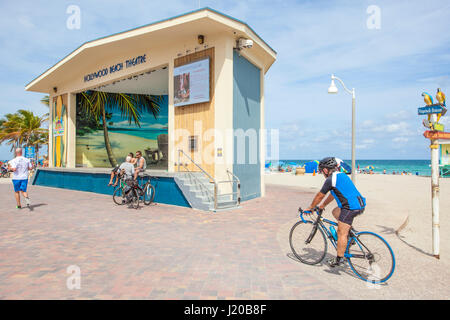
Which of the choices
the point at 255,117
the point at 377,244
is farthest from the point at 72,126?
the point at 377,244

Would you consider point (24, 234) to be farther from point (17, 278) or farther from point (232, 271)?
point (232, 271)

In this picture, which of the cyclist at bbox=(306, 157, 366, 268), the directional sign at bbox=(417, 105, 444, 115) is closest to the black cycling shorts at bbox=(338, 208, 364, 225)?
the cyclist at bbox=(306, 157, 366, 268)

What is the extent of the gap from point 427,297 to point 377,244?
0.77 meters

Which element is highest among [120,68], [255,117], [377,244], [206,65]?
[120,68]

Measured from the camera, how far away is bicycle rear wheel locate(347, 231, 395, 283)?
3.91 meters

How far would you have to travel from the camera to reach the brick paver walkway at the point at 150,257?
3691 mm

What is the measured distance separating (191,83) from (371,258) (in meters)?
9.63

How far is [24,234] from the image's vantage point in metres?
6.36

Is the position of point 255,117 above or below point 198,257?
above

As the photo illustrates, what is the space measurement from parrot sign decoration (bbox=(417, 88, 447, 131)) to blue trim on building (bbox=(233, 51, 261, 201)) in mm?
7074

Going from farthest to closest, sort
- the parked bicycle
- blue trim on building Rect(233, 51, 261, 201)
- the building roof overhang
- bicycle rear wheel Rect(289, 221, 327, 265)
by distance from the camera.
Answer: blue trim on building Rect(233, 51, 261, 201) < the building roof overhang < the parked bicycle < bicycle rear wheel Rect(289, 221, 327, 265)

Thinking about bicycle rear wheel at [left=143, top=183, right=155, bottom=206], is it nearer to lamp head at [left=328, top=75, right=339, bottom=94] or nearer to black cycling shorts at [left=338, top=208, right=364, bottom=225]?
black cycling shorts at [left=338, top=208, right=364, bottom=225]

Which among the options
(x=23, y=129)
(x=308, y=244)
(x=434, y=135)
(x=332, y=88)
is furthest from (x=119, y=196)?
(x=23, y=129)
